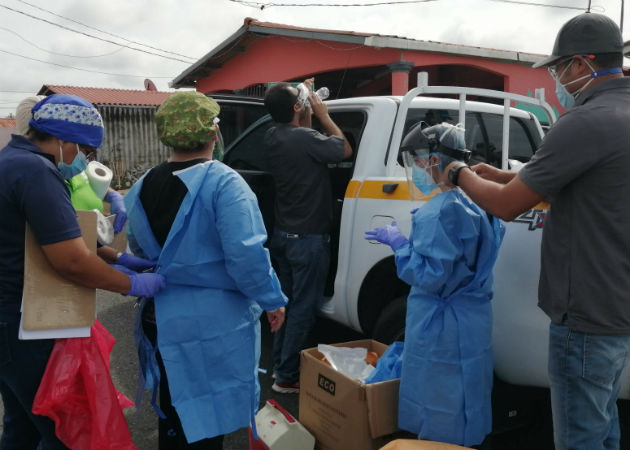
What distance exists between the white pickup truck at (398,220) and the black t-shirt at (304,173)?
0.18 metres

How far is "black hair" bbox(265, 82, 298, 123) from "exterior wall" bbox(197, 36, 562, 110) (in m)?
7.08

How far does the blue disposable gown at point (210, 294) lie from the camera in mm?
2125

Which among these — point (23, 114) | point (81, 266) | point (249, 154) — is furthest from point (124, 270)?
point (249, 154)

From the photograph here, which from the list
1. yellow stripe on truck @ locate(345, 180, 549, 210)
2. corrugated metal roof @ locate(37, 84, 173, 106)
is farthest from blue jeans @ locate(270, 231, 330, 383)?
corrugated metal roof @ locate(37, 84, 173, 106)

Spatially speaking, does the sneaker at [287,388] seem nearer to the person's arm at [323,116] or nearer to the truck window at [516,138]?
the person's arm at [323,116]

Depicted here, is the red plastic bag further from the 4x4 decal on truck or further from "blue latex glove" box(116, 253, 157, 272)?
the 4x4 decal on truck

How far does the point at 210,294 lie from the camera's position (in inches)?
86.0

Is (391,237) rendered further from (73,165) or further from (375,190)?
(73,165)

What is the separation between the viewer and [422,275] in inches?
93.7

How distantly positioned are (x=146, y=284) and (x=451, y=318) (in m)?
1.32

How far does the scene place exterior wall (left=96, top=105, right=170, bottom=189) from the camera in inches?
715

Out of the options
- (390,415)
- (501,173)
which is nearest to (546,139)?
(501,173)

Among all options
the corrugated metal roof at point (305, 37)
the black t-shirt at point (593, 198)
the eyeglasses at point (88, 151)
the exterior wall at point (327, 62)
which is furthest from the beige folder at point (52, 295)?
the exterior wall at point (327, 62)

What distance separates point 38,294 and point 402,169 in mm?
2224
